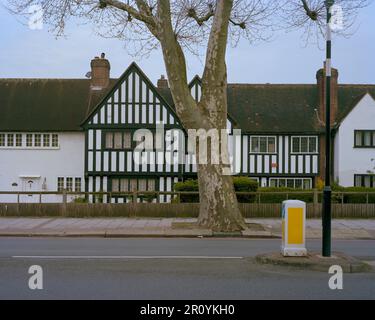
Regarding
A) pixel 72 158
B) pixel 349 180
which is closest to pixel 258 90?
pixel 349 180

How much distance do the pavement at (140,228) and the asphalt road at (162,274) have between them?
7.14 ft

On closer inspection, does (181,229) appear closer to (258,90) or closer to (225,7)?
(225,7)

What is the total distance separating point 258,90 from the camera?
3828 cm

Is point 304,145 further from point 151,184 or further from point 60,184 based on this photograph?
point 60,184

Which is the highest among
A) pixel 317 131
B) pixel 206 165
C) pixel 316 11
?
pixel 316 11

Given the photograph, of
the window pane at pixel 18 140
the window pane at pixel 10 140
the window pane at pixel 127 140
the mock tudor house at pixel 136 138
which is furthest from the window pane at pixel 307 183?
the window pane at pixel 10 140

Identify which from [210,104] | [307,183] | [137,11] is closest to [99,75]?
[307,183]

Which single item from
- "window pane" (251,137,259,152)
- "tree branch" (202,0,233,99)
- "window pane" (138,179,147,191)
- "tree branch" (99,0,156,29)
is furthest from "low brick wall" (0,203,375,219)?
"window pane" (251,137,259,152)

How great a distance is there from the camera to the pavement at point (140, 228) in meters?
16.7

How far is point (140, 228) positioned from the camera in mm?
17844

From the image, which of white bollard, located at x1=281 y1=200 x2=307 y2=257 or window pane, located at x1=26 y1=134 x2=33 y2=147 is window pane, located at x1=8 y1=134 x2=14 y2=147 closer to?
window pane, located at x1=26 y1=134 x2=33 y2=147
